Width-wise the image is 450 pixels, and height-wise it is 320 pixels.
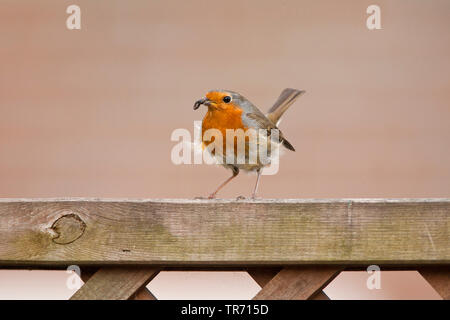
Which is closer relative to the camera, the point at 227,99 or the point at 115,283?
the point at 115,283

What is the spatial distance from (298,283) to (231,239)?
0.22 metres

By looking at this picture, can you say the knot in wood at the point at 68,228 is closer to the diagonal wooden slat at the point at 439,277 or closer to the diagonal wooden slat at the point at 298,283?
the diagonal wooden slat at the point at 298,283

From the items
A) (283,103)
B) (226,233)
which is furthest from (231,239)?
(283,103)

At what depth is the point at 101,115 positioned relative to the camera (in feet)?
20.5

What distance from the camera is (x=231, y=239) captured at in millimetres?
1958

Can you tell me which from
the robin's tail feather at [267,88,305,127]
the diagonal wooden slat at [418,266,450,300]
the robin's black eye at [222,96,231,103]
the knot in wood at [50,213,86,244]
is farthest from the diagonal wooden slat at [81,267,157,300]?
the robin's tail feather at [267,88,305,127]

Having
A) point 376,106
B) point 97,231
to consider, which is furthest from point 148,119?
point 97,231

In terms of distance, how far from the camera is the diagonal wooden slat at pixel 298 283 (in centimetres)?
194

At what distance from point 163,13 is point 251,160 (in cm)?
312

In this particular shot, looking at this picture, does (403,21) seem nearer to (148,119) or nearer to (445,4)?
(445,4)

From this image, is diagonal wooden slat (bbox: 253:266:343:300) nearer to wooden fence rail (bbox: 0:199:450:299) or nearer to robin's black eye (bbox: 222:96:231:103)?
wooden fence rail (bbox: 0:199:450:299)

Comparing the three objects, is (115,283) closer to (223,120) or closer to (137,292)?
(137,292)

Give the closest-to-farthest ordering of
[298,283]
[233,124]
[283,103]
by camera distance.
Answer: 1. [298,283]
2. [233,124]
3. [283,103]

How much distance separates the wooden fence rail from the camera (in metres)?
1.94
